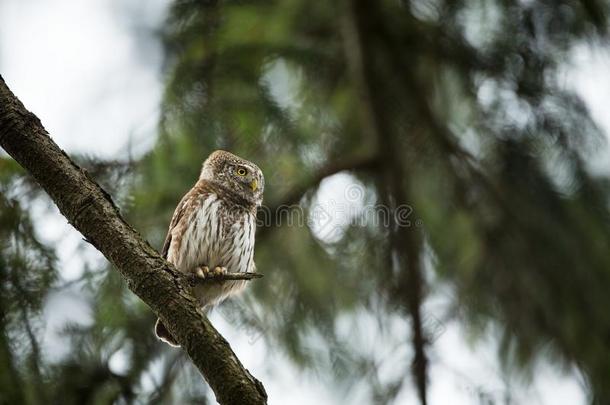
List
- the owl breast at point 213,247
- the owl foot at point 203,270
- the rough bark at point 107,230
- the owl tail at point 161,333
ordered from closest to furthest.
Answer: the rough bark at point 107,230 → the owl tail at point 161,333 → the owl foot at point 203,270 → the owl breast at point 213,247

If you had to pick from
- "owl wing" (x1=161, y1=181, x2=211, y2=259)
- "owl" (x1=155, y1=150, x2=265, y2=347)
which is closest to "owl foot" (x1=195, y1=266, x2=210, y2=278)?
"owl" (x1=155, y1=150, x2=265, y2=347)

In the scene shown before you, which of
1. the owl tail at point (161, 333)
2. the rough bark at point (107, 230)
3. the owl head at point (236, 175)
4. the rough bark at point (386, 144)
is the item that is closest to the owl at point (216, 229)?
the owl head at point (236, 175)

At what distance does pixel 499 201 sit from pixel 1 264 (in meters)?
2.94

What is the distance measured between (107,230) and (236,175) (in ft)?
5.57

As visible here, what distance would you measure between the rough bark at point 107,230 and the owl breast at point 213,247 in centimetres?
120

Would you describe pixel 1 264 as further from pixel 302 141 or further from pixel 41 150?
pixel 302 141

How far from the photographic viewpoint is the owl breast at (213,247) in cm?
380

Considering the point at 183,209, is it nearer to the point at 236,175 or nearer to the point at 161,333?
the point at 236,175

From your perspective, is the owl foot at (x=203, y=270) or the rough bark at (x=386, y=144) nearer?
the owl foot at (x=203, y=270)

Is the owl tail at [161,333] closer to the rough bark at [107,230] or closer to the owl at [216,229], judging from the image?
the owl at [216,229]

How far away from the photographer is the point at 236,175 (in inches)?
164

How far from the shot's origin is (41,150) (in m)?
2.48

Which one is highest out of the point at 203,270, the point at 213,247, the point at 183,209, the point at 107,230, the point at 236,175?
the point at 236,175

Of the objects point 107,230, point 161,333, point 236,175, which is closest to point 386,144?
point 236,175
